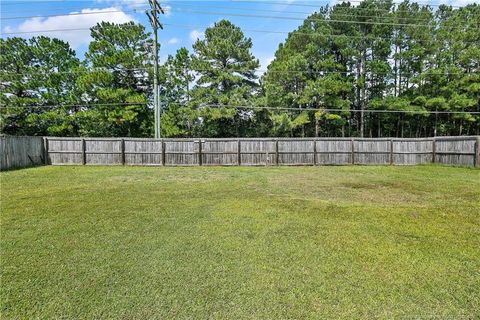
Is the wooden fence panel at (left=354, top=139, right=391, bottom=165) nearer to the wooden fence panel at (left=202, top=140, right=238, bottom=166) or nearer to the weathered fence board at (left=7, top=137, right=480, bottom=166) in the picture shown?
the weathered fence board at (left=7, top=137, right=480, bottom=166)

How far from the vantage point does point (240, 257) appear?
299 centimetres

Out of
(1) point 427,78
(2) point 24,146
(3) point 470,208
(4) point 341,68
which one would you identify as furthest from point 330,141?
(1) point 427,78

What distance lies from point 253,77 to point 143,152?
43.4 feet

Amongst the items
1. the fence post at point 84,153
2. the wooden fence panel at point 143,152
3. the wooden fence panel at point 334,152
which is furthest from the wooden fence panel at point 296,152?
the fence post at point 84,153

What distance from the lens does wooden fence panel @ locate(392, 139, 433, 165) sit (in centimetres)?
1291

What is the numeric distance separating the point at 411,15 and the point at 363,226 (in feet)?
83.5

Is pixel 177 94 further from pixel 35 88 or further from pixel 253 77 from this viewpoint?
pixel 35 88

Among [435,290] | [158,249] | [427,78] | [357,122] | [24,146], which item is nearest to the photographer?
[435,290]

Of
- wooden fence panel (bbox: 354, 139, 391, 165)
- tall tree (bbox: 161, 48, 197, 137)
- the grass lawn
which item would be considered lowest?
the grass lawn

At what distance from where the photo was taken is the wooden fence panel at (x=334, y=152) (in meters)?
13.5

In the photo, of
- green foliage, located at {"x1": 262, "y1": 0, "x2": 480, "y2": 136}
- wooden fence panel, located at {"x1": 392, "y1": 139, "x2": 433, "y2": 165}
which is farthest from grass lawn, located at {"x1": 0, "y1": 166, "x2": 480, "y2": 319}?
green foliage, located at {"x1": 262, "y1": 0, "x2": 480, "y2": 136}

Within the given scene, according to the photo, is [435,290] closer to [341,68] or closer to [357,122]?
[341,68]

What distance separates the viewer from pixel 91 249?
3.22 meters

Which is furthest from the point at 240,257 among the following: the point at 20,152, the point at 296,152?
the point at 20,152
